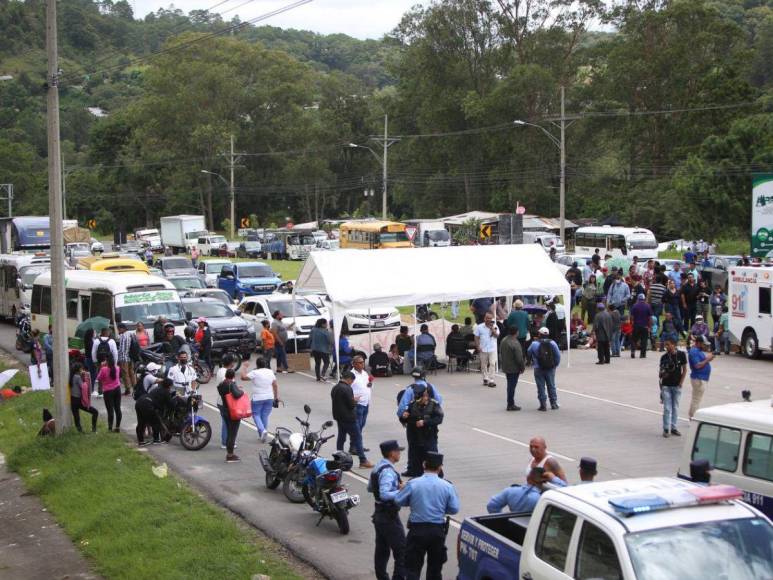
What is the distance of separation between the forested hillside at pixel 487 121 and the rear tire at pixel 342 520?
4248 centimetres

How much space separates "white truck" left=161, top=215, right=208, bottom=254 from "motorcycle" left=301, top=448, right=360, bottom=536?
71.6m

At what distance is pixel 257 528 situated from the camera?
13039mm

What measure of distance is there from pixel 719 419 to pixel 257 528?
5745 millimetres

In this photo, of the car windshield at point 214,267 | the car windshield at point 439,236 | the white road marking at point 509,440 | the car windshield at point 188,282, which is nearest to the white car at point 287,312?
the car windshield at point 188,282

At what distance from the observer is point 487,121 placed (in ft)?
251

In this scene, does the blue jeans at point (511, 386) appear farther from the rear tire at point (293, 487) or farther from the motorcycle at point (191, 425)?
the rear tire at point (293, 487)

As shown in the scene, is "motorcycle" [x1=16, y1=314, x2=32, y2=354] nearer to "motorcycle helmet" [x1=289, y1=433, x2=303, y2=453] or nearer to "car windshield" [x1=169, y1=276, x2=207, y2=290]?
"car windshield" [x1=169, y1=276, x2=207, y2=290]

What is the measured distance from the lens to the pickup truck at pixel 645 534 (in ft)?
21.9

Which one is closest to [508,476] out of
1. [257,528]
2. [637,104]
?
[257,528]

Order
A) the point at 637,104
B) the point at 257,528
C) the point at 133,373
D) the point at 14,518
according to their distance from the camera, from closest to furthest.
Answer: the point at 257,528
the point at 14,518
the point at 133,373
the point at 637,104

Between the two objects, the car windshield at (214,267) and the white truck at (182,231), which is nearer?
the car windshield at (214,267)

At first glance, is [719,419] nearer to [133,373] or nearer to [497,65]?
[133,373]

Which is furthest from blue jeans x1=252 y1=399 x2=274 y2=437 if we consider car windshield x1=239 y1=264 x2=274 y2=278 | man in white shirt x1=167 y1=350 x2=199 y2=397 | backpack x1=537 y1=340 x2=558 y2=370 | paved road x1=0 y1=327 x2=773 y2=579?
car windshield x1=239 y1=264 x2=274 y2=278

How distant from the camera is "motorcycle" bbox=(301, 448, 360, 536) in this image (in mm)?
12312
